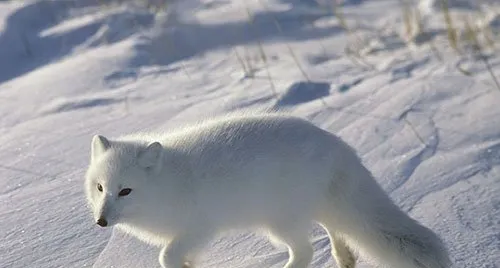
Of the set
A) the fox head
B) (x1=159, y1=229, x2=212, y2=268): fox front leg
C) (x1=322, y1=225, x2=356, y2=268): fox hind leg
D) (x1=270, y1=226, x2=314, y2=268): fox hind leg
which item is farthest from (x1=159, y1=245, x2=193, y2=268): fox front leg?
(x1=322, y1=225, x2=356, y2=268): fox hind leg

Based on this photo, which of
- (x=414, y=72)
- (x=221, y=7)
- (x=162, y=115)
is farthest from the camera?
(x=221, y=7)

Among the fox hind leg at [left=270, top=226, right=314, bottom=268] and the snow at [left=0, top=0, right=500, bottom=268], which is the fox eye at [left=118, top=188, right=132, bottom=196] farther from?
the fox hind leg at [left=270, top=226, right=314, bottom=268]

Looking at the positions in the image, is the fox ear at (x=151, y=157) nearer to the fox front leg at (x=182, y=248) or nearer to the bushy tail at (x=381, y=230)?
the fox front leg at (x=182, y=248)

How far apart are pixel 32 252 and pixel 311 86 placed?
1.73 meters

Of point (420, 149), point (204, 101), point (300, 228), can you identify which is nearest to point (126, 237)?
point (300, 228)

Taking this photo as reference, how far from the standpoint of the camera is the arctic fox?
1792mm

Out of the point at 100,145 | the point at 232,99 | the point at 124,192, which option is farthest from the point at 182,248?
the point at 232,99

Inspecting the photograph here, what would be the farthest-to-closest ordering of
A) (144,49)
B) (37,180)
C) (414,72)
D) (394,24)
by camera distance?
(394,24)
(144,49)
(414,72)
(37,180)

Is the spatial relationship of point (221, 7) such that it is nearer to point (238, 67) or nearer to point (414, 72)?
point (238, 67)

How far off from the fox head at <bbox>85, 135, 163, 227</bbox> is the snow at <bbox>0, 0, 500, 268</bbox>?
0.81 ft

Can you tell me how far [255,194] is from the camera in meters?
1.84

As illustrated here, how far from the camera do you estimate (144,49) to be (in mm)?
4285

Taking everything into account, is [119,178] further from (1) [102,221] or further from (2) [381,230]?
(2) [381,230]

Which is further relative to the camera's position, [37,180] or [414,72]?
[414,72]
